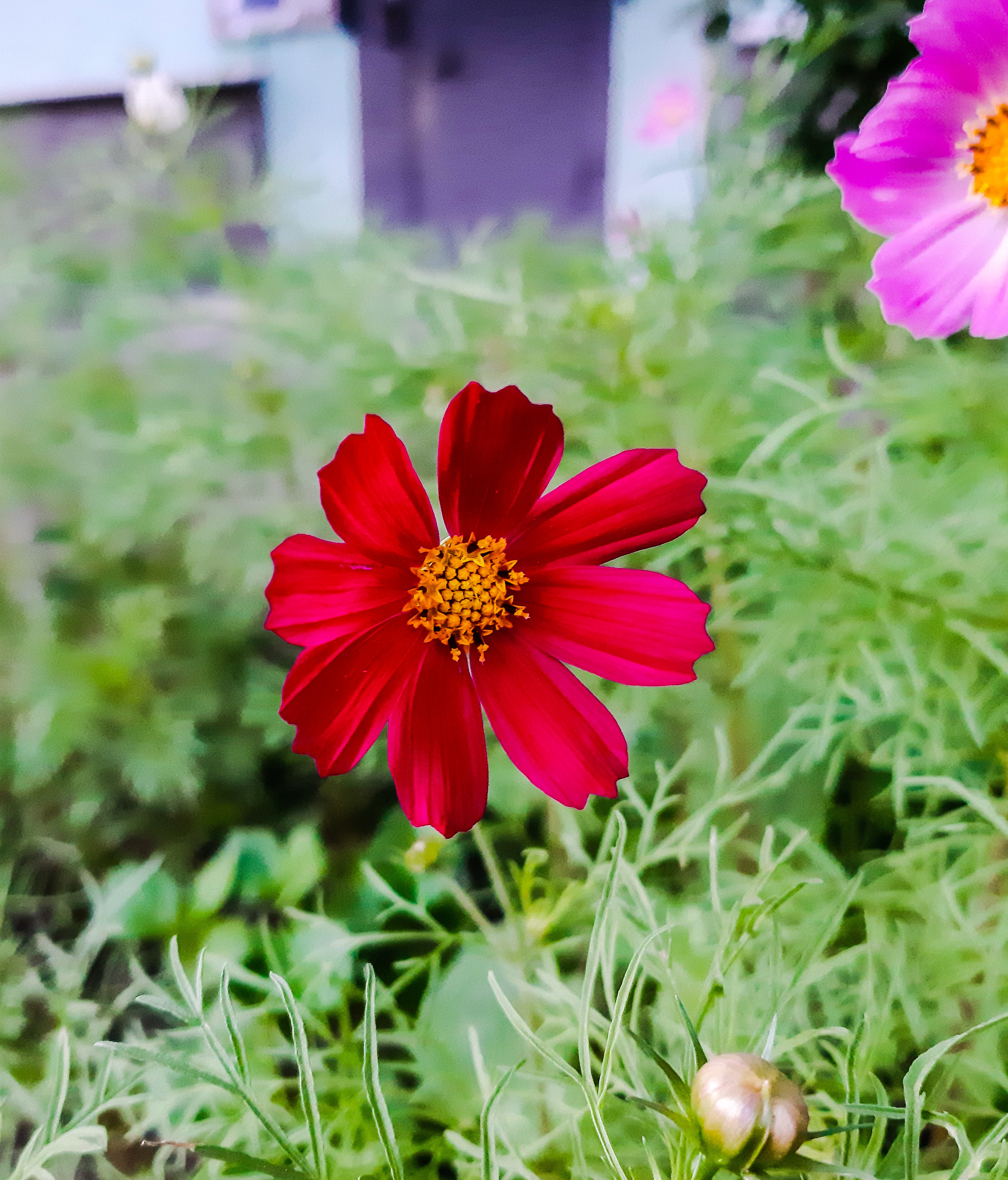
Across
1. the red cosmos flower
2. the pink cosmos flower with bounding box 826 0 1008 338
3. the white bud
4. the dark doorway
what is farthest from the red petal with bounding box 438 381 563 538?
the dark doorway

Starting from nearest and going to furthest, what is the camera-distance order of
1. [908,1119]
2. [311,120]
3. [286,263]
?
[908,1119] → [286,263] → [311,120]

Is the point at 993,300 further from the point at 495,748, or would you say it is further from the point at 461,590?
the point at 495,748

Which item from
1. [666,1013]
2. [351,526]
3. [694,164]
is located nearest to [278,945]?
[666,1013]

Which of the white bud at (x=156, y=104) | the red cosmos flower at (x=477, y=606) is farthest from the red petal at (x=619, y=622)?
the white bud at (x=156, y=104)

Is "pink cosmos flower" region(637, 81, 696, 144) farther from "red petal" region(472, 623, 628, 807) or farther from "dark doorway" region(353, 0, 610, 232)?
"red petal" region(472, 623, 628, 807)

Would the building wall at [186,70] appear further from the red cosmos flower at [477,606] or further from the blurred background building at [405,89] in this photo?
the red cosmos flower at [477,606]

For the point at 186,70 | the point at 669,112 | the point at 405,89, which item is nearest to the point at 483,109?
the point at 405,89

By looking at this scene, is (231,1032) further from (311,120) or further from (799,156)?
(311,120)
